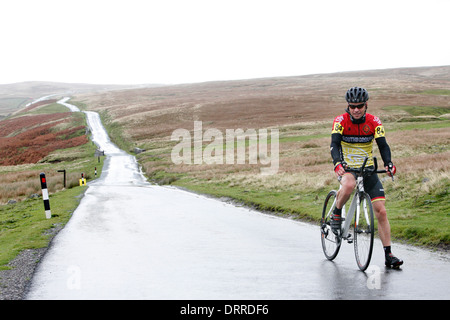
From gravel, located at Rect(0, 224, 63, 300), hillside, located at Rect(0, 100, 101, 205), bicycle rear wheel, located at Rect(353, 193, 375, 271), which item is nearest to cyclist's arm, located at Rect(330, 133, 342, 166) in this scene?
bicycle rear wheel, located at Rect(353, 193, 375, 271)

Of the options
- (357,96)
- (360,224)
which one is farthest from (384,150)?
(360,224)

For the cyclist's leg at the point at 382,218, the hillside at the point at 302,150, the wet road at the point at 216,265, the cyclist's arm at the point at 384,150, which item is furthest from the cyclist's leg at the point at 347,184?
the hillside at the point at 302,150

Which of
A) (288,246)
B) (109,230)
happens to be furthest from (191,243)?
(109,230)

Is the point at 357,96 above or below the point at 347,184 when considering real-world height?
above

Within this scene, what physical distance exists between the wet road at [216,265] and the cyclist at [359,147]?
94 cm

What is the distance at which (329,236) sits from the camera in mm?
8211

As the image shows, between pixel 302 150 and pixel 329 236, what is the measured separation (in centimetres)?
3493

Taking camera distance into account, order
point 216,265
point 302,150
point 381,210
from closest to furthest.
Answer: point 381,210, point 216,265, point 302,150

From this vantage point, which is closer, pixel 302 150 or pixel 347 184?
pixel 347 184

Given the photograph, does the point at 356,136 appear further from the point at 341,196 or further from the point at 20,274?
the point at 20,274

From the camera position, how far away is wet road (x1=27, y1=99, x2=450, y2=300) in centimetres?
606

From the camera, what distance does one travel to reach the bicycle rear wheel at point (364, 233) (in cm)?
675
